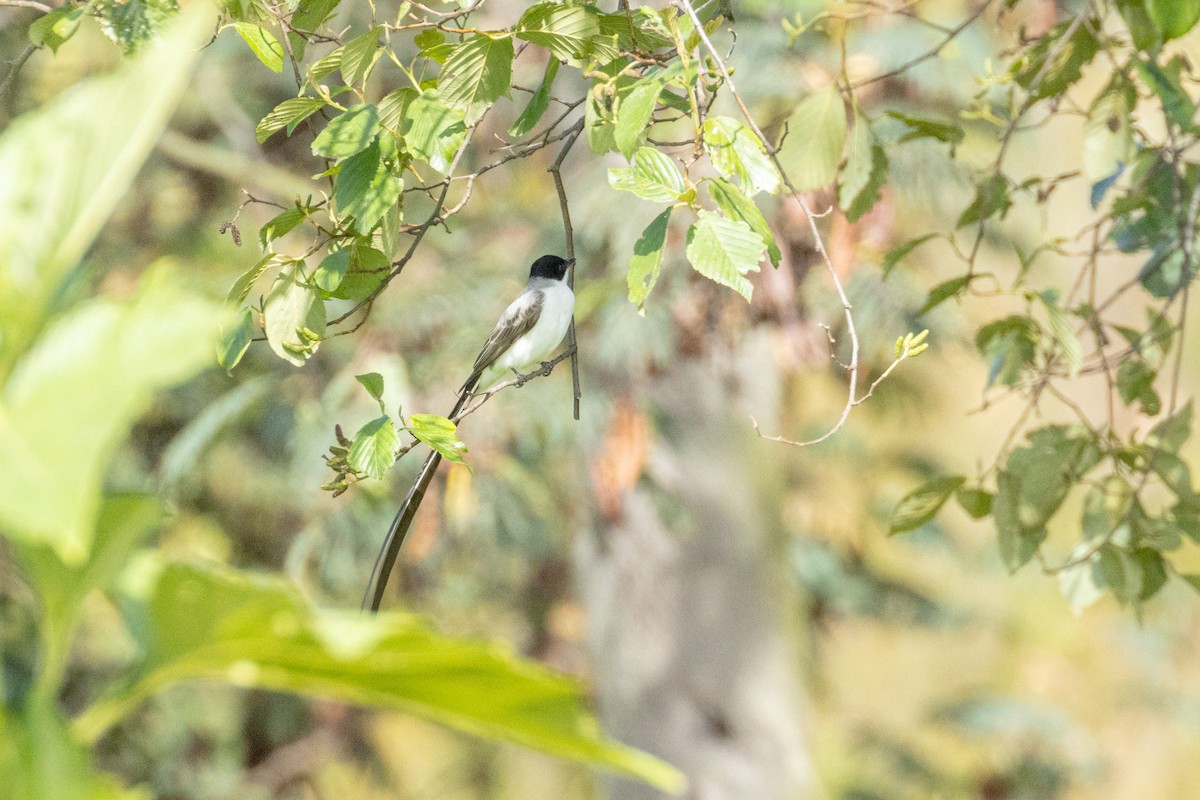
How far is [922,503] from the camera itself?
4.42 feet

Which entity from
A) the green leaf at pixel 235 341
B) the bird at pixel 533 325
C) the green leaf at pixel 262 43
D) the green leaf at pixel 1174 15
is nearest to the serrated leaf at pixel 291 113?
the green leaf at pixel 262 43

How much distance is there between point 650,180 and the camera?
2.86 ft

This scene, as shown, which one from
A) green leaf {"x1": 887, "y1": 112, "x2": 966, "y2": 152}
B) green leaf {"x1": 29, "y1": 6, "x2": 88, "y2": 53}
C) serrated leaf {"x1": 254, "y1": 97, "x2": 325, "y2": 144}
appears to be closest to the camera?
serrated leaf {"x1": 254, "y1": 97, "x2": 325, "y2": 144}

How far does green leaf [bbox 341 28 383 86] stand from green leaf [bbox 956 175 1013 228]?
2.40 ft

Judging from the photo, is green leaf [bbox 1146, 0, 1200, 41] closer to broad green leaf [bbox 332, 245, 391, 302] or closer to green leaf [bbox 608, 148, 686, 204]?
green leaf [bbox 608, 148, 686, 204]

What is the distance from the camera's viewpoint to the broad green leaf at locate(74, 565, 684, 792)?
35cm

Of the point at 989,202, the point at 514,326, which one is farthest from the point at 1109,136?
the point at 514,326

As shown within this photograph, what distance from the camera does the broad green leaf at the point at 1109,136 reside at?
4.21 feet

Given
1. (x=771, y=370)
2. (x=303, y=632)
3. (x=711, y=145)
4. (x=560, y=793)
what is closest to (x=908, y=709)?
(x=560, y=793)

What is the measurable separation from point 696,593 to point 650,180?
8.87 feet

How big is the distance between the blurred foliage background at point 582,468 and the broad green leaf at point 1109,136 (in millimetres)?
270

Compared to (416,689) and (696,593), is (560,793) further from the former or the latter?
(416,689)

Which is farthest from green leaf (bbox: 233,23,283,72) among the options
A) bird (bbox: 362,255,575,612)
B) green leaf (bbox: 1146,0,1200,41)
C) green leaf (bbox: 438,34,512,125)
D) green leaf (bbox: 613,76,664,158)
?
green leaf (bbox: 1146,0,1200,41)

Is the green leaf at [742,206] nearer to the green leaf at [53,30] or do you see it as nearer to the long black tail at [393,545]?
the long black tail at [393,545]
